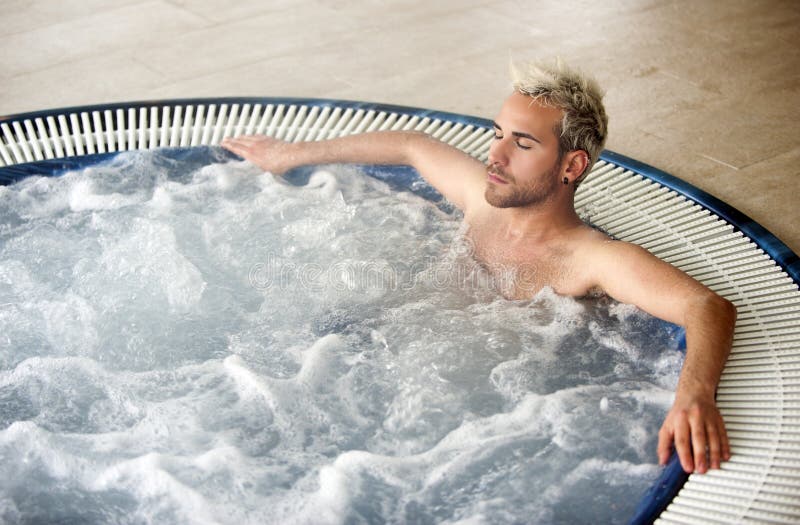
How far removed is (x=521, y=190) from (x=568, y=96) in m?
0.23

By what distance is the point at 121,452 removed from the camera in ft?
5.92

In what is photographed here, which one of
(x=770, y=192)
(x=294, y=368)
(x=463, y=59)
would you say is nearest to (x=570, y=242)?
(x=294, y=368)

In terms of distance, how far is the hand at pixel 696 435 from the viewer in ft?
5.28

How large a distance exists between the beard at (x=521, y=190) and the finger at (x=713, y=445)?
26.1 inches

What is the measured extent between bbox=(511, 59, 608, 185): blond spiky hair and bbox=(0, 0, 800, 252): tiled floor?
2.84 ft

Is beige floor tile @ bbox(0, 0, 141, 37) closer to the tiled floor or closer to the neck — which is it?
the tiled floor

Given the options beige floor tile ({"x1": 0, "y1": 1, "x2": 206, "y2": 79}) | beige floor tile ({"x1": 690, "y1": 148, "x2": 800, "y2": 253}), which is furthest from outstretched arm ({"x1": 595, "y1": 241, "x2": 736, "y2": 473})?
beige floor tile ({"x1": 0, "y1": 1, "x2": 206, "y2": 79})

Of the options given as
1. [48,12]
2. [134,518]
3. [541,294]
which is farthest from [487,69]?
[134,518]

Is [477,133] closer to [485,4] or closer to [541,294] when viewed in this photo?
[541,294]

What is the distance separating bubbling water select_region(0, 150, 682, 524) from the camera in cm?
171

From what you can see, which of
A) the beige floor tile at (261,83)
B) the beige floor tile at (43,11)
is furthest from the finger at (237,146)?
the beige floor tile at (43,11)

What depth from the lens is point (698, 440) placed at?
1616 mm

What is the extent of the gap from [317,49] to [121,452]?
7.66 ft

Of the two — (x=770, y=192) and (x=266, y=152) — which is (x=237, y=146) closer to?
(x=266, y=152)
